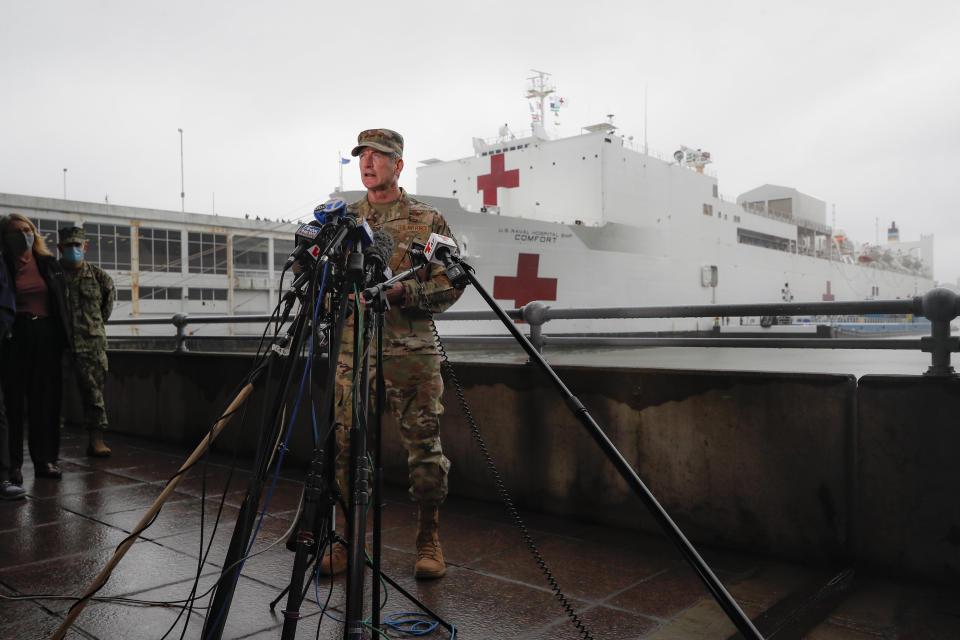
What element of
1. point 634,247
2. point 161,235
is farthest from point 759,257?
point 161,235

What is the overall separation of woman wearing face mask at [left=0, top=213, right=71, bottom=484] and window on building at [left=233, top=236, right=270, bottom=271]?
26764 mm

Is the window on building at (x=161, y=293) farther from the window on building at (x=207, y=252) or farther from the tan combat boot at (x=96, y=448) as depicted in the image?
the tan combat boot at (x=96, y=448)

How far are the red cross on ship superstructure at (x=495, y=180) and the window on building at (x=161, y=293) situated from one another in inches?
585

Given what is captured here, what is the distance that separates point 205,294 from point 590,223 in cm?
1787

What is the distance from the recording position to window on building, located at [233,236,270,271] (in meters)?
30.1

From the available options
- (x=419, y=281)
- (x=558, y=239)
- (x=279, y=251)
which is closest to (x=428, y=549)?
(x=419, y=281)

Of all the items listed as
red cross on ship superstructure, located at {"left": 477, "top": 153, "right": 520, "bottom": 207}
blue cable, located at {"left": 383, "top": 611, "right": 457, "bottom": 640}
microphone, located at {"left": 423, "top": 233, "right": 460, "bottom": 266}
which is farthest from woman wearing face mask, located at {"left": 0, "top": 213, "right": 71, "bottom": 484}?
red cross on ship superstructure, located at {"left": 477, "top": 153, "right": 520, "bottom": 207}

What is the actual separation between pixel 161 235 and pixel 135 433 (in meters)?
24.0

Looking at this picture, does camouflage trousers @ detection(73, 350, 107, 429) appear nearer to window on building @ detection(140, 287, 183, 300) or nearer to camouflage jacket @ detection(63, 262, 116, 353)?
camouflage jacket @ detection(63, 262, 116, 353)

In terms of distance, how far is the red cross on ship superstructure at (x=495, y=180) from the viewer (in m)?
18.6

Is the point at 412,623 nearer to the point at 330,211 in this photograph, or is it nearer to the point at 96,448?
the point at 330,211

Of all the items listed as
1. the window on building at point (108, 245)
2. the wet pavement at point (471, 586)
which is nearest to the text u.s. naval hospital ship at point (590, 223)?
the wet pavement at point (471, 586)

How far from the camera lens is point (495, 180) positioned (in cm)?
1869

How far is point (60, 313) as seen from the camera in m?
4.16
